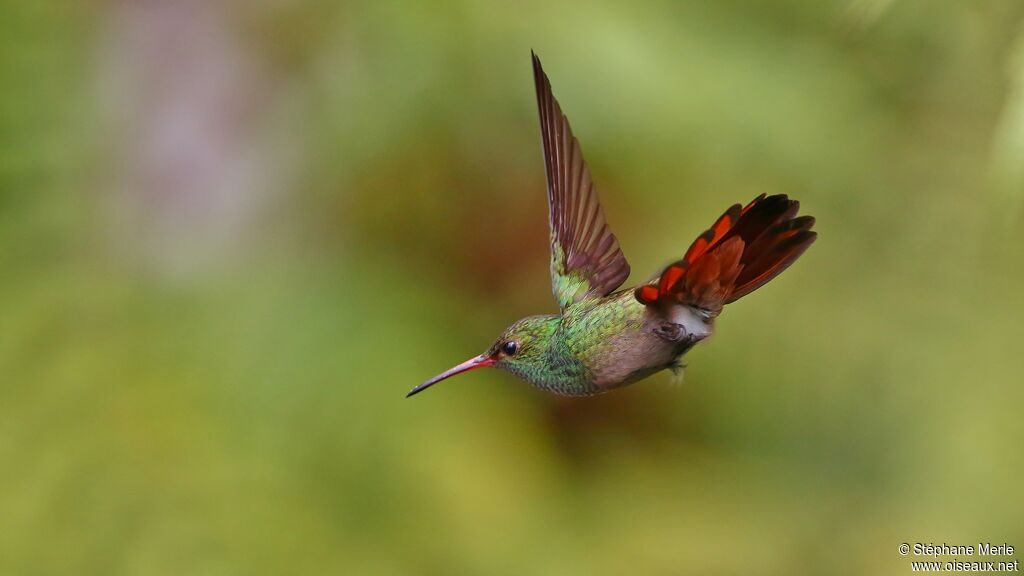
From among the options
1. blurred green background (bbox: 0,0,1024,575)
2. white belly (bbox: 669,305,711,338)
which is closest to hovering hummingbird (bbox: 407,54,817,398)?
white belly (bbox: 669,305,711,338)

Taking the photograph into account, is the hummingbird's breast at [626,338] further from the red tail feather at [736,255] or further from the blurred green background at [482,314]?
the blurred green background at [482,314]

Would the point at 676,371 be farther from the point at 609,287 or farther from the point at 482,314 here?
the point at 482,314

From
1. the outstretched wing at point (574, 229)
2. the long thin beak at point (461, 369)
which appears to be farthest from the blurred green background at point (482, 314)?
the long thin beak at point (461, 369)

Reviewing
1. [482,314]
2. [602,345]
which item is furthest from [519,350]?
[482,314]

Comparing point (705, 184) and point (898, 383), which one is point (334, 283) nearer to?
point (705, 184)

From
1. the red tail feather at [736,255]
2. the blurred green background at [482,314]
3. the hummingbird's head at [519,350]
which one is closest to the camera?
the red tail feather at [736,255]

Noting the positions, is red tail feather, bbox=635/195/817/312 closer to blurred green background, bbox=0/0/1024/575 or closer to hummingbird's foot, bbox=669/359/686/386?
hummingbird's foot, bbox=669/359/686/386

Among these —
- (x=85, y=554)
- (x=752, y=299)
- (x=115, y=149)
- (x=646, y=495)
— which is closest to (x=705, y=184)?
(x=752, y=299)
